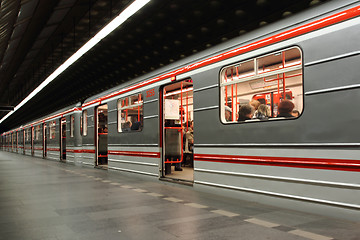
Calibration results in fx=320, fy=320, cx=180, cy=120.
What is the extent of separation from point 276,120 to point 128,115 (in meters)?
5.29

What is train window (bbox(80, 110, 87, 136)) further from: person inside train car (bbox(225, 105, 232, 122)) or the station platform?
→ person inside train car (bbox(225, 105, 232, 122))

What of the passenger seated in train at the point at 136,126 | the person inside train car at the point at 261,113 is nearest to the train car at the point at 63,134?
the passenger seated in train at the point at 136,126

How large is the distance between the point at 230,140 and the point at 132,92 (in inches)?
141

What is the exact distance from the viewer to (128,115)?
8.70 m

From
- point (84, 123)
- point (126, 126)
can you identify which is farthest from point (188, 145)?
point (84, 123)

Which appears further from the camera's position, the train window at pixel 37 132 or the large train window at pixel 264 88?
the train window at pixel 37 132

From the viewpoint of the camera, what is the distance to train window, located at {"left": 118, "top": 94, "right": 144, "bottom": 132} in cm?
793

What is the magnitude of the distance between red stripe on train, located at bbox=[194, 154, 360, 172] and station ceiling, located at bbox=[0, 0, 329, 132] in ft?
6.04

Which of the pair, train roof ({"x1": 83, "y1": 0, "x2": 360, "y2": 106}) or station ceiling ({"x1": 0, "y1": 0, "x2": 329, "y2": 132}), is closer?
train roof ({"x1": 83, "y1": 0, "x2": 360, "y2": 106})

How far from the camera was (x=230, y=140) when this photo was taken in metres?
4.83

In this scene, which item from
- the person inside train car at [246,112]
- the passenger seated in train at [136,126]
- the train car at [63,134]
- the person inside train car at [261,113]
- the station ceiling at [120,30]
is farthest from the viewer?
the train car at [63,134]

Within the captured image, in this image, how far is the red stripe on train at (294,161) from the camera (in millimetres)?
3355

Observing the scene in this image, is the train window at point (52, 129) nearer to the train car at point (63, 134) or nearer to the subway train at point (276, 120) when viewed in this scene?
the train car at point (63, 134)

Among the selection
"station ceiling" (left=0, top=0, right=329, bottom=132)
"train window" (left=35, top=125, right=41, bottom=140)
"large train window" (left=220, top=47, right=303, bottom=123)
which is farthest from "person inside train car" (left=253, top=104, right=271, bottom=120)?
"train window" (left=35, top=125, right=41, bottom=140)
